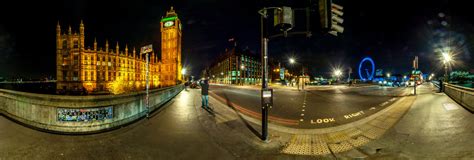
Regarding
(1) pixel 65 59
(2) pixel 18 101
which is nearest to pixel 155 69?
(1) pixel 65 59

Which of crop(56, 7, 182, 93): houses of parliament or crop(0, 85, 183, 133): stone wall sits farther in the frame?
crop(56, 7, 182, 93): houses of parliament

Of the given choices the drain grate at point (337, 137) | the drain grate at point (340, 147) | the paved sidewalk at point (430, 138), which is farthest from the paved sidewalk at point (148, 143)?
the paved sidewalk at point (430, 138)

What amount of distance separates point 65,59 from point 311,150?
102m

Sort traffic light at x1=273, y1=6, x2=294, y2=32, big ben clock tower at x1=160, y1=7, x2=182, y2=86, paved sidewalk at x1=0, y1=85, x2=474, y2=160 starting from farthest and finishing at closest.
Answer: big ben clock tower at x1=160, y1=7, x2=182, y2=86, traffic light at x1=273, y1=6, x2=294, y2=32, paved sidewalk at x1=0, y1=85, x2=474, y2=160

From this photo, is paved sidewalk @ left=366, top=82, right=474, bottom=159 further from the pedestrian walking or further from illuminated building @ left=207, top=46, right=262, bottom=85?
illuminated building @ left=207, top=46, right=262, bottom=85

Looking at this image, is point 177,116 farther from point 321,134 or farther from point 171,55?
point 171,55

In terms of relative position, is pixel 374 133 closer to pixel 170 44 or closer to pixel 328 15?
pixel 328 15

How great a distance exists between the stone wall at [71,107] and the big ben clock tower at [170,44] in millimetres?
89311

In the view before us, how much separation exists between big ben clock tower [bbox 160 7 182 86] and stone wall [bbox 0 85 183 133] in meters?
89.3

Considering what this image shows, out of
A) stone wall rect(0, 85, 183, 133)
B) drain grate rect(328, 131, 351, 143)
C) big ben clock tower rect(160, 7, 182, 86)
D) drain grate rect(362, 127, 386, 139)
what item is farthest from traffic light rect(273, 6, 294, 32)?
big ben clock tower rect(160, 7, 182, 86)

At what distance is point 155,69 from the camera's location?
11356 cm

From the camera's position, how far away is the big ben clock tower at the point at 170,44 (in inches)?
3800

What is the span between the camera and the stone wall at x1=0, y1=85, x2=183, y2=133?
715 centimetres

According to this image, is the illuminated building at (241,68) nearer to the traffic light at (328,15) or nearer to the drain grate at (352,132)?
the drain grate at (352,132)
